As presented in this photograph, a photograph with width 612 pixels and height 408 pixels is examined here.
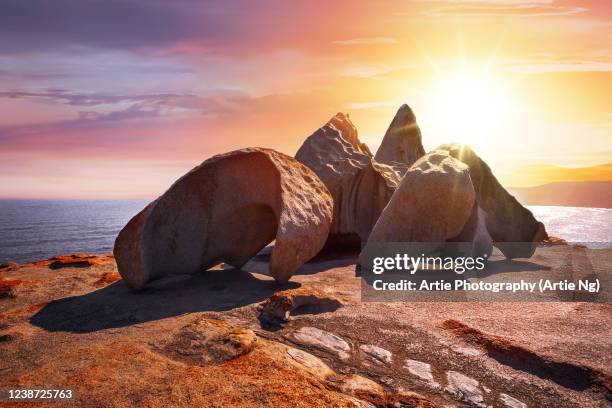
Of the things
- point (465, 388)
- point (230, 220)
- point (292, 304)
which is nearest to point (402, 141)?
point (230, 220)

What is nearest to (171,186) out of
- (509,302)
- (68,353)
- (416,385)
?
(68,353)

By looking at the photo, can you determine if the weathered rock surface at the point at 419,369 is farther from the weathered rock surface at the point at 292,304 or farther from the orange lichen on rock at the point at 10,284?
the orange lichen on rock at the point at 10,284

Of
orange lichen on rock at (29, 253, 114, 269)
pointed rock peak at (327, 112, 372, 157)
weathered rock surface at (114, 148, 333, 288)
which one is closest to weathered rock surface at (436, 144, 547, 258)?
pointed rock peak at (327, 112, 372, 157)

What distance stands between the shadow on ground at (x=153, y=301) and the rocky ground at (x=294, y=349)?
0.03 meters

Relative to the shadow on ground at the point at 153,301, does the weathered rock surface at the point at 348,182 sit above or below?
above

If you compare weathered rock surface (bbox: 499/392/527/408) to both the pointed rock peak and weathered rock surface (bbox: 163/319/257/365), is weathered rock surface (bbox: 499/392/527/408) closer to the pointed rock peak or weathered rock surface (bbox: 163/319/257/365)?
weathered rock surface (bbox: 163/319/257/365)

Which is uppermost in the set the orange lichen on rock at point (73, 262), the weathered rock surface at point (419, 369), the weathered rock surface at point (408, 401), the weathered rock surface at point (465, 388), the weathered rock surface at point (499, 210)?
the weathered rock surface at point (499, 210)

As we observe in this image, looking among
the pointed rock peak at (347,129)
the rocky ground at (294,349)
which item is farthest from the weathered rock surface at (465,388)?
the pointed rock peak at (347,129)

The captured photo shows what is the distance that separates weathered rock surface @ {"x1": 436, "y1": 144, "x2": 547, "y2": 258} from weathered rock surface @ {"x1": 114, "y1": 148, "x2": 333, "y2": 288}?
6.09 meters

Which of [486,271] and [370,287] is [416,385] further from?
[486,271]

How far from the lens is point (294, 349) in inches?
190

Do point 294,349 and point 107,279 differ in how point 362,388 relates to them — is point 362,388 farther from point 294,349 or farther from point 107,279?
point 107,279

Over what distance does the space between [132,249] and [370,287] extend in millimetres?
4277

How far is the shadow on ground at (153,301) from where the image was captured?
5.84 metres
